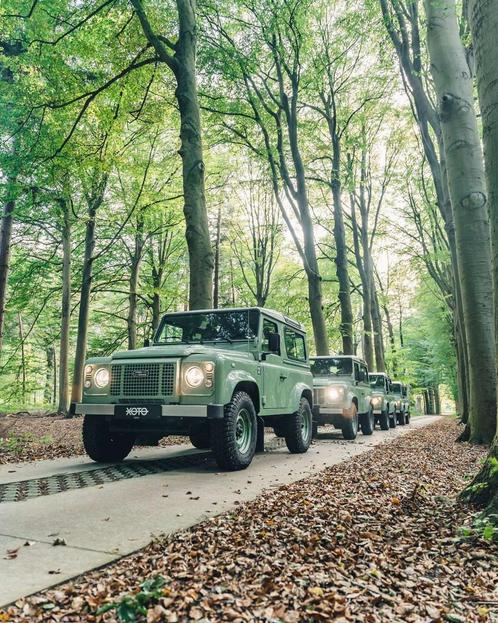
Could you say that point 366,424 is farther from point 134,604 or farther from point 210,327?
point 134,604

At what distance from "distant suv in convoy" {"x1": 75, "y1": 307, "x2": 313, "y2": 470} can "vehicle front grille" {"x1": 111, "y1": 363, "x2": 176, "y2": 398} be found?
1 cm

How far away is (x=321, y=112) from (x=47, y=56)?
1146 cm

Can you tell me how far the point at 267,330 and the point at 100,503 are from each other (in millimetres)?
4394

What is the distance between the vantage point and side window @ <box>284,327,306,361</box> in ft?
30.6

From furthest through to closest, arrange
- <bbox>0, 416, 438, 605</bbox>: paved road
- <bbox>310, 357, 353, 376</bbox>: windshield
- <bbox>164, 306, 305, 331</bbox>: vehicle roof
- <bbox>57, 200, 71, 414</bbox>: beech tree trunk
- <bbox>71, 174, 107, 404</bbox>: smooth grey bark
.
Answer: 1. <bbox>57, 200, 71, 414</bbox>: beech tree trunk
2. <bbox>71, 174, 107, 404</bbox>: smooth grey bark
3. <bbox>310, 357, 353, 376</bbox>: windshield
4. <bbox>164, 306, 305, 331</bbox>: vehicle roof
5. <bbox>0, 416, 438, 605</bbox>: paved road

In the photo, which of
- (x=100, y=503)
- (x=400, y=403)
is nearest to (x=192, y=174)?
(x=100, y=503)

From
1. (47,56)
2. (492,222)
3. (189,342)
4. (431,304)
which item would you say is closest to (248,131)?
→ (47,56)

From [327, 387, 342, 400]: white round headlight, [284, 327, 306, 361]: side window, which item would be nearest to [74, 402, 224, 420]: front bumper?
[284, 327, 306, 361]: side window

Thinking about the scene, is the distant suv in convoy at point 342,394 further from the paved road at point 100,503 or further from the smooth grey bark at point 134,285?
the smooth grey bark at point 134,285

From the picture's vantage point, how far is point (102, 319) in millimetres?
29391

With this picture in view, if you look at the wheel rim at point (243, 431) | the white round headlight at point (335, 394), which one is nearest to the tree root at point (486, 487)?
the wheel rim at point (243, 431)

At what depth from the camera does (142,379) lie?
6.63 meters

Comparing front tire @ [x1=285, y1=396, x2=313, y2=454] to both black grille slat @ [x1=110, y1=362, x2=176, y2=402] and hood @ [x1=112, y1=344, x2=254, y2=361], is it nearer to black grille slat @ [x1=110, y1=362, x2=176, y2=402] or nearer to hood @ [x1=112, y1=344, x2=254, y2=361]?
hood @ [x1=112, y1=344, x2=254, y2=361]

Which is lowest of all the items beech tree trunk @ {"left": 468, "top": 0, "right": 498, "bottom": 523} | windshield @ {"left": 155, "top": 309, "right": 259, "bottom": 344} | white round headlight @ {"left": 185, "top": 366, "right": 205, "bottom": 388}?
white round headlight @ {"left": 185, "top": 366, "right": 205, "bottom": 388}
